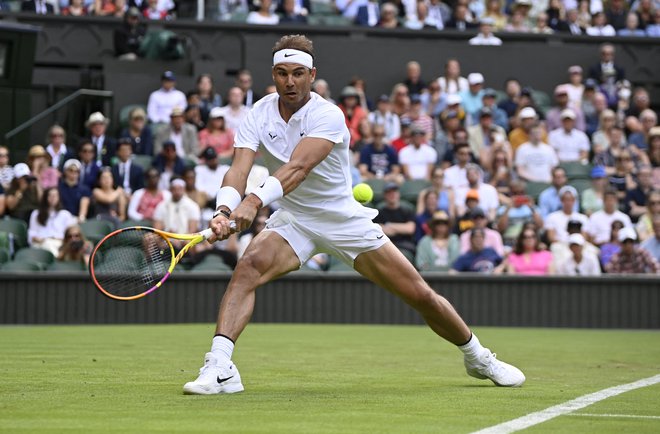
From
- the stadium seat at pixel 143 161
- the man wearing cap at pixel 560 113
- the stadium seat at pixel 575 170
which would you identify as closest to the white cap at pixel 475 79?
the man wearing cap at pixel 560 113

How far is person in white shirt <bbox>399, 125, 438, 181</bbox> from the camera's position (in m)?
18.5

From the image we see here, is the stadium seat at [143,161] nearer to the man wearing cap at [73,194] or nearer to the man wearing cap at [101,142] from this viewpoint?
the man wearing cap at [101,142]

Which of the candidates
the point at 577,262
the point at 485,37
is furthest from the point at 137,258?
the point at 485,37

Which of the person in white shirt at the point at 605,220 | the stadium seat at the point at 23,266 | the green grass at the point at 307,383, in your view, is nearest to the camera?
the green grass at the point at 307,383

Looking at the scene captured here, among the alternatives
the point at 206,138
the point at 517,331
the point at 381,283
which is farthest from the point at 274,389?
the point at 206,138

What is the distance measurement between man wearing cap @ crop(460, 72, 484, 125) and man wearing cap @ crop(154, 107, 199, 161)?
4.39 m

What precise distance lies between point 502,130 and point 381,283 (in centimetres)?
1210

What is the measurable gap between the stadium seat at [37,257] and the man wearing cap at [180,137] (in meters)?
2.87

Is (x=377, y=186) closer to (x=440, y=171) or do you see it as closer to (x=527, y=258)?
(x=440, y=171)

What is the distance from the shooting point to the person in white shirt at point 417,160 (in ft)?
60.8

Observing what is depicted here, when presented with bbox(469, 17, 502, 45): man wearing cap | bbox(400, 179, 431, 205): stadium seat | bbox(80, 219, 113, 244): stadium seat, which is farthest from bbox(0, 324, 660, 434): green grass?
bbox(469, 17, 502, 45): man wearing cap

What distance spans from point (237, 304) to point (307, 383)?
110cm

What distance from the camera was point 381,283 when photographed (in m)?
7.49

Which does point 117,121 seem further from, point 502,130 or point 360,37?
point 502,130
